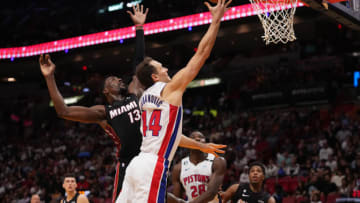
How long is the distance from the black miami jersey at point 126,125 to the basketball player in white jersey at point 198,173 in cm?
177

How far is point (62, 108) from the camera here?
3859mm

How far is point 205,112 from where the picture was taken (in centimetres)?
1839

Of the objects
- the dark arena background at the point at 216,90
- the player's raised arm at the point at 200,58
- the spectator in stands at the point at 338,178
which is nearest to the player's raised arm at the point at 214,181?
the player's raised arm at the point at 200,58

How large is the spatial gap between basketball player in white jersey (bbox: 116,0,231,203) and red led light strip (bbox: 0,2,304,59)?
464 inches

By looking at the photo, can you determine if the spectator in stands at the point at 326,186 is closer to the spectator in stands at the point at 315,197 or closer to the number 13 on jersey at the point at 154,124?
the spectator in stands at the point at 315,197

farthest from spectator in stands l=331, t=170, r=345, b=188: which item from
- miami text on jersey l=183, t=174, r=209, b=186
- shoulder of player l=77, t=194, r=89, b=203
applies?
shoulder of player l=77, t=194, r=89, b=203

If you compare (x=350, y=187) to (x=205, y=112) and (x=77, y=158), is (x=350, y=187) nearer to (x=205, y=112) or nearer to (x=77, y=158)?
(x=205, y=112)

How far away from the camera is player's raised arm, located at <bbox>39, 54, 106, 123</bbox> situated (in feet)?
12.4

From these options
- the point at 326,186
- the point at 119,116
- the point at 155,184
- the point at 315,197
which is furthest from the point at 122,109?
the point at 326,186

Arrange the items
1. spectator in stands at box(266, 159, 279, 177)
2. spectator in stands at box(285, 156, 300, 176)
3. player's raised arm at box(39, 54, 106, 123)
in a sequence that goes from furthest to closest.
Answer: spectator in stands at box(266, 159, 279, 177), spectator in stands at box(285, 156, 300, 176), player's raised arm at box(39, 54, 106, 123)

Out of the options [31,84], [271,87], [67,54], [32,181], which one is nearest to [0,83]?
[31,84]

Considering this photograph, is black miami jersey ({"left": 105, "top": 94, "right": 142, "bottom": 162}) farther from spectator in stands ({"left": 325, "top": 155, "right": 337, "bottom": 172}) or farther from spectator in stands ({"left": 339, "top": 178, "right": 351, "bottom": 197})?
spectator in stands ({"left": 325, "top": 155, "right": 337, "bottom": 172})

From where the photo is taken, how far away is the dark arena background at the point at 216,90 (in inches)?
505

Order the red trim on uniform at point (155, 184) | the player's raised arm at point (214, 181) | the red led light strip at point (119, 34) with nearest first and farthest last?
1. the red trim on uniform at point (155, 184)
2. the player's raised arm at point (214, 181)
3. the red led light strip at point (119, 34)
